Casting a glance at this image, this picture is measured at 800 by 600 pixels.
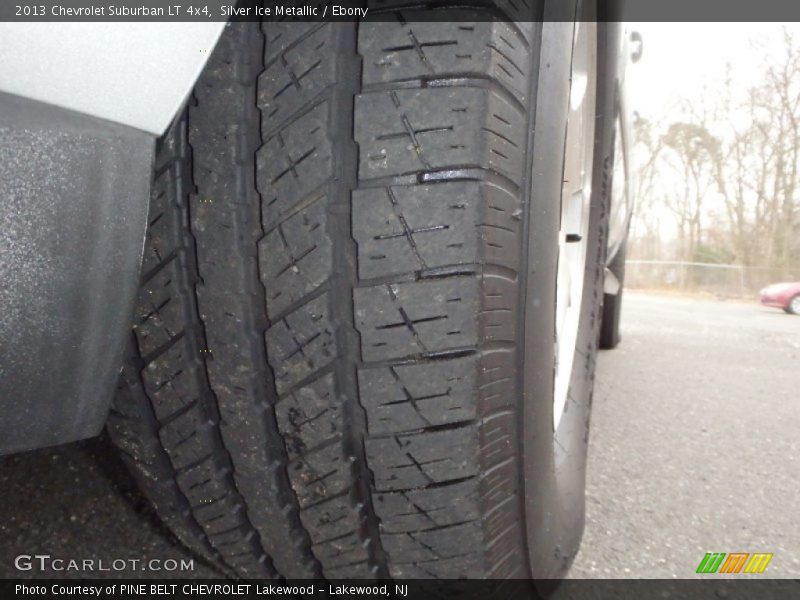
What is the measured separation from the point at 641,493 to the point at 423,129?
3.19 feet

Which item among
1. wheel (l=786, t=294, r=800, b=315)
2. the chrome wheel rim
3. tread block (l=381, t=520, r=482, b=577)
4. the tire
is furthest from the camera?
wheel (l=786, t=294, r=800, b=315)

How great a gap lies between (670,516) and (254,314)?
91 centimetres

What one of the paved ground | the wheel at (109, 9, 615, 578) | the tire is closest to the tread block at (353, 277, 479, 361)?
the wheel at (109, 9, 615, 578)

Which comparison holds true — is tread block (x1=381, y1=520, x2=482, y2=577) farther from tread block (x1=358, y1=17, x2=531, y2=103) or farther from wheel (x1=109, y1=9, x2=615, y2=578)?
tread block (x1=358, y1=17, x2=531, y2=103)

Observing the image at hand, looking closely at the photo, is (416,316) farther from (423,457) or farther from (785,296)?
(785,296)

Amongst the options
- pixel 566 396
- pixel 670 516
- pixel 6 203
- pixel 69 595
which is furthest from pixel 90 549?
pixel 670 516

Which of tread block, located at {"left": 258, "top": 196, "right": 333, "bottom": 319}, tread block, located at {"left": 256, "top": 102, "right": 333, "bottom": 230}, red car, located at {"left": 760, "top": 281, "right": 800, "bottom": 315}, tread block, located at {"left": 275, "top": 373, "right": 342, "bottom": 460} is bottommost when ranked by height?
red car, located at {"left": 760, "top": 281, "right": 800, "bottom": 315}

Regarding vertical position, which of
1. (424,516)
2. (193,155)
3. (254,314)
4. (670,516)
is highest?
(193,155)

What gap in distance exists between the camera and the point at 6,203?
411 millimetres

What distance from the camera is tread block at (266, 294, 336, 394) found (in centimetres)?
57

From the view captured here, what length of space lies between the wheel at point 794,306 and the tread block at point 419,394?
7753 millimetres

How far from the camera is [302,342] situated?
0.57 m

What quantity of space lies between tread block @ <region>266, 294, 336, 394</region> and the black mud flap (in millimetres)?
133

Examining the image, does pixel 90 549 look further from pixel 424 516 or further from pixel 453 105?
pixel 453 105
